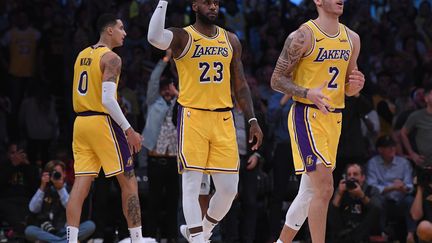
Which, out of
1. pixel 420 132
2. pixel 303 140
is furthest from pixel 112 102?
pixel 420 132

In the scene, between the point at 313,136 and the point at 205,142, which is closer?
the point at 313,136

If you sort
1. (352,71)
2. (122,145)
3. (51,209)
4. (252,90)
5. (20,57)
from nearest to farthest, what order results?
1. (352,71)
2. (122,145)
3. (51,209)
4. (252,90)
5. (20,57)

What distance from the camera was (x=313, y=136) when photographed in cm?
976

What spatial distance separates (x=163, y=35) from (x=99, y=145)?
5.00 ft

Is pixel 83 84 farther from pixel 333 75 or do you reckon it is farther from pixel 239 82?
pixel 333 75

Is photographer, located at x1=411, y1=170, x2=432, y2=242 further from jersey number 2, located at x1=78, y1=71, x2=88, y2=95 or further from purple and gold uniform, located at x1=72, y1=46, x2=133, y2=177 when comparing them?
jersey number 2, located at x1=78, y1=71, x2=88, y2=95

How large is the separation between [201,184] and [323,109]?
1.94m

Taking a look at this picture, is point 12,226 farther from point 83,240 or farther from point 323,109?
point 323,109

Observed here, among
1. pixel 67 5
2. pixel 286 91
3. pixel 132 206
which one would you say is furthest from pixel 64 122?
pixel 286 91

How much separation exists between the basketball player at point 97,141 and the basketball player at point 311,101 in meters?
1.74

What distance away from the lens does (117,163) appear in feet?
35.0

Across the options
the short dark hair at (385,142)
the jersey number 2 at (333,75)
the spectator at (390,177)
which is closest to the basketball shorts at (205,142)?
the jersey number 2 at (333,75)

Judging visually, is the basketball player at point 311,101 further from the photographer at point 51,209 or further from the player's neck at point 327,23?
the photographer at point 51,209

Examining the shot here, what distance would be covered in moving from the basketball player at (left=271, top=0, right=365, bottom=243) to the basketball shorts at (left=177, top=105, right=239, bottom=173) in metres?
0.68
